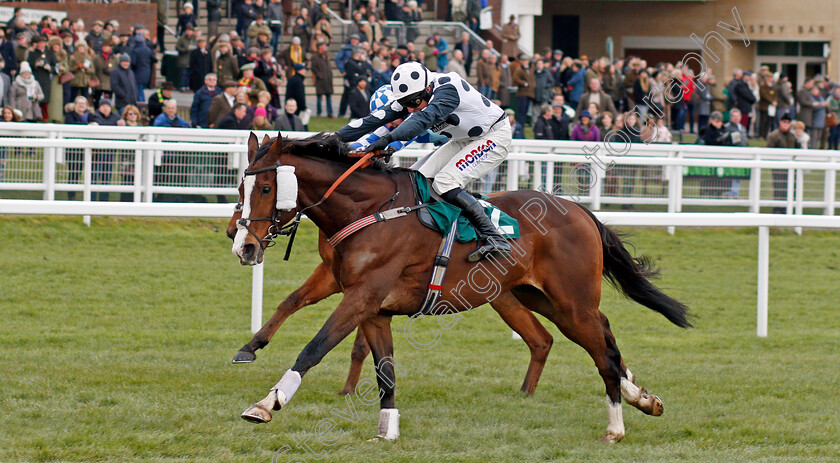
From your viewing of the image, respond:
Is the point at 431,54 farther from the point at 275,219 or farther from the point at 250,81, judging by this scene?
the point at 275,219

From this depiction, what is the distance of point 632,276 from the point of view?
19.0 feet

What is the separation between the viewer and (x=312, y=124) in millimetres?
17094

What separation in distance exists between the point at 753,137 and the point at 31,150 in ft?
51.8

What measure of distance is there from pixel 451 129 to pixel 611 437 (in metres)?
1.73

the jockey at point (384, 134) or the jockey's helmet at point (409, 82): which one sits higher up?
the jockey's helmet at point (409, 82)

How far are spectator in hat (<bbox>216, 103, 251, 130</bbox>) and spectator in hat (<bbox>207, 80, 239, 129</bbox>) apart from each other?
13.4 inches

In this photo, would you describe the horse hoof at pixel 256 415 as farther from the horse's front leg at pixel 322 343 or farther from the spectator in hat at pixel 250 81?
the spectator in hat at pixel 250 81

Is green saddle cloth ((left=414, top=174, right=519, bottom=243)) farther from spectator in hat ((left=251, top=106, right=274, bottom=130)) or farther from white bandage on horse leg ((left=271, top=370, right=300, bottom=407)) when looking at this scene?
spectator in hat ((left=251, top=106, right=274, bottom=130))

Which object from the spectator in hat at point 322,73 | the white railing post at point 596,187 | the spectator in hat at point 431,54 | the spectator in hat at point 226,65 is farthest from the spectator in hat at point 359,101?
the white railing post at point 596,187

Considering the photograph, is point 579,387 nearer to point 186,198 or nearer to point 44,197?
point 186,198

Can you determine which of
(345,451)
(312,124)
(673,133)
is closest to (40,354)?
(345,451)

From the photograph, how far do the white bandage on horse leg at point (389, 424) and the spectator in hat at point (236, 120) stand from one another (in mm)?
7480

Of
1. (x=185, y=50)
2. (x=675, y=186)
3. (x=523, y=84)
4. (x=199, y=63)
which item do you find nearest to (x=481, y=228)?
(x=675, y=186)

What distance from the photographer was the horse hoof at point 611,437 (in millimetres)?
5078
